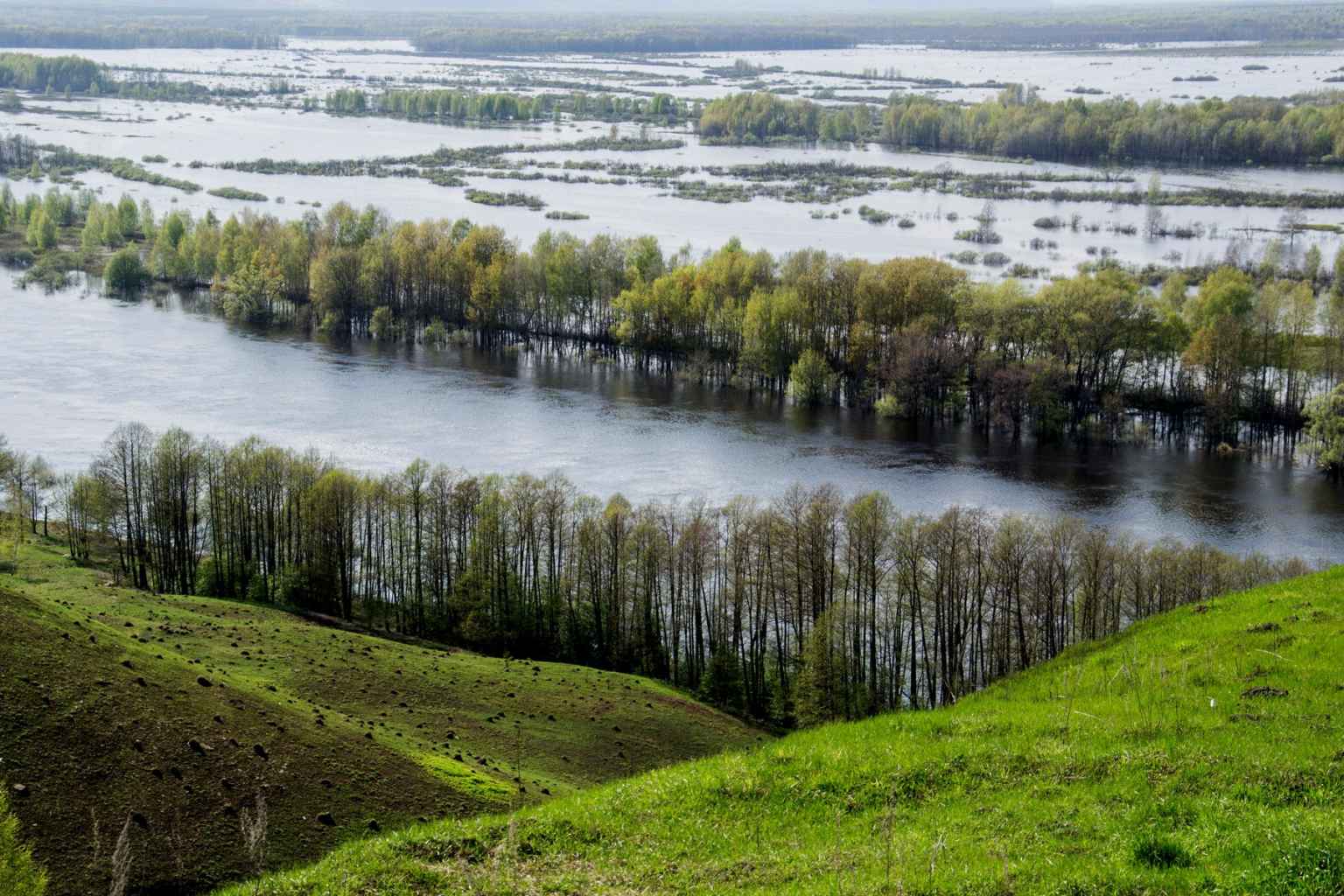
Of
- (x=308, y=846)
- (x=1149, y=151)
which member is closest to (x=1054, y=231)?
(x=1149, y=151)

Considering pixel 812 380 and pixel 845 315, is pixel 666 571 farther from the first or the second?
pixel 845 315

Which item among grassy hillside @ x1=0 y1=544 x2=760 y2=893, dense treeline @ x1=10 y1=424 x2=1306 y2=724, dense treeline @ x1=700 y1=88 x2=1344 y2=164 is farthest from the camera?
dense treeline @ x1=700 y1=88 x2=1344 y2=164

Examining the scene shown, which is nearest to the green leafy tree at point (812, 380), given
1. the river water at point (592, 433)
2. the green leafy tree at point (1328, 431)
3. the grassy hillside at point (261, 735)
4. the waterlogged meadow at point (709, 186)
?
the river water at point (592, 433)

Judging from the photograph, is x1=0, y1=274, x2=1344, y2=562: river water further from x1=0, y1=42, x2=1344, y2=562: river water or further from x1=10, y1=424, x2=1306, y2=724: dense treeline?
x1=10, y1=424, x2=1306, y2=724: dense treeline

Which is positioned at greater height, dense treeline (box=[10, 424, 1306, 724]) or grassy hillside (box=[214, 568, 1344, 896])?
grassy hillside (box=[214, 568, 1344, 896])

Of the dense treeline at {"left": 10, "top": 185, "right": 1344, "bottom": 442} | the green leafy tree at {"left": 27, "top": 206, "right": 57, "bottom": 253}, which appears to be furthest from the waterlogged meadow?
the dense treeline at {"left": 10, "top": 185, "right": 1344, "bottom": 442}

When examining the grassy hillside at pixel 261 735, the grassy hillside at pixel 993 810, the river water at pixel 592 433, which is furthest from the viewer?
the river water at pixel 592 433

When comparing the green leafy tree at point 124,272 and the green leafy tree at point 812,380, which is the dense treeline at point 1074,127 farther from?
the green leafy tree at point 812,380
